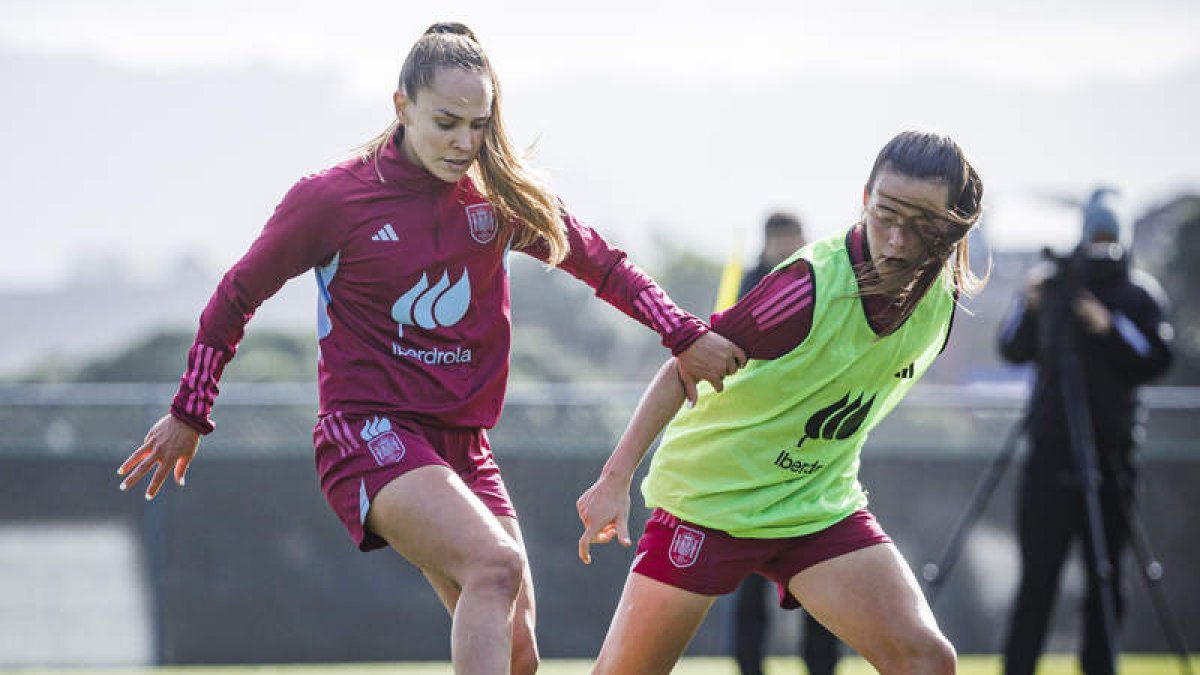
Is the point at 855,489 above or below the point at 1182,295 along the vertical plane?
above

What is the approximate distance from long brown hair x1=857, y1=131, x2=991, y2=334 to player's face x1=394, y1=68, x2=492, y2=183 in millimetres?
925

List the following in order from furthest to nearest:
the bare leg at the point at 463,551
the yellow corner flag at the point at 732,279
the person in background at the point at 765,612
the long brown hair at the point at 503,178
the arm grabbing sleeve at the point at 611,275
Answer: the yellow corner flag at the point at 732,279 → the person in background at the point at 765,612 → the arm grabbing sleeve at the point at 611,275 → the long brown hair at the point at 503,178 → the bare leg at the point at 463,551

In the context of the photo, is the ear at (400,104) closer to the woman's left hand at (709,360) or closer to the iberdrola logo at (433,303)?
the iberdrola logo at (433,303)

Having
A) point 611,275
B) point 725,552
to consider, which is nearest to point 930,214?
point 611,275

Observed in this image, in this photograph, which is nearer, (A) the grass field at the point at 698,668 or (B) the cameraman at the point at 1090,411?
(B) the cameraman at the point at 1090,411

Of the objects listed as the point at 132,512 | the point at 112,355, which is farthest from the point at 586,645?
the point at 112,355

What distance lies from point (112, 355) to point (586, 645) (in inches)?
250

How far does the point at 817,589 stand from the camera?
3307 millimetres

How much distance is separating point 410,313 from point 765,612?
3266 mm

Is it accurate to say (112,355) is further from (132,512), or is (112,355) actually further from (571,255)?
(571,255)

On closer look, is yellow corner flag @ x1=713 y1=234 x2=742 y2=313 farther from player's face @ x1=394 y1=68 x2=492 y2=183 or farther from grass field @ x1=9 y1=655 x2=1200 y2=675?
player's face @ x1=394 y1=68 x2=492 y2=183

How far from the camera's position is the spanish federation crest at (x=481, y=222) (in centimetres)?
340

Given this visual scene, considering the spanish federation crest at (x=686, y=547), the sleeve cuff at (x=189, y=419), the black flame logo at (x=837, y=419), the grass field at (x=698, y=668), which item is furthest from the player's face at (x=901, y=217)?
the grass field at (x=698, y=668)

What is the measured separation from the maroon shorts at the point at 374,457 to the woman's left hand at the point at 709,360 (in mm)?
552
